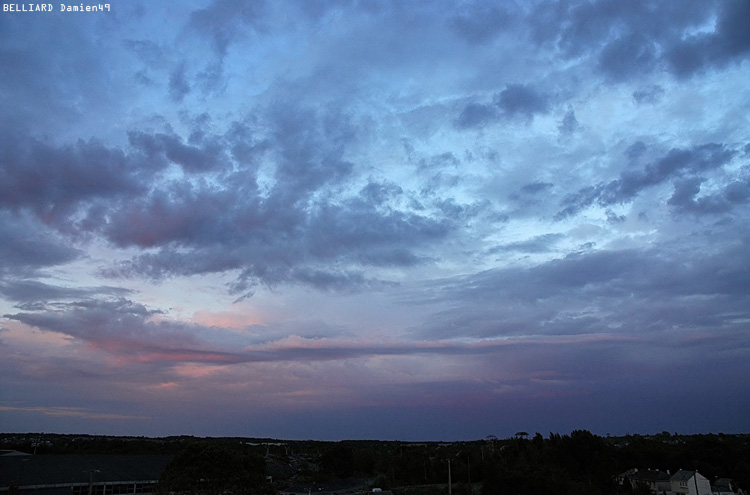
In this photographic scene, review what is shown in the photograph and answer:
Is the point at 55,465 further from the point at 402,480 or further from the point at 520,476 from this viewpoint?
the point at 402,480

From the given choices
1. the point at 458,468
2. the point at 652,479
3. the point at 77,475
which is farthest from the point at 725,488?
the point at 77,475

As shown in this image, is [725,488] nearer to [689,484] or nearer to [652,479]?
[689,484]

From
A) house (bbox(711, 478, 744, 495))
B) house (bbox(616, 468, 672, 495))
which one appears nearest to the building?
house (bbox(616, 468, 672, 495))

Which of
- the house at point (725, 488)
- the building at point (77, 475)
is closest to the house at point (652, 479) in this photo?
the house at point (725, 488)

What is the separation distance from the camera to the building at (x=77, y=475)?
42941 mm

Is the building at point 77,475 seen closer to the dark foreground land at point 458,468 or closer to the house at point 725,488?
the dark foreground land at point 458,468

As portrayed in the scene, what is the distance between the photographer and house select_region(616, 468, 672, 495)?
70562 mm

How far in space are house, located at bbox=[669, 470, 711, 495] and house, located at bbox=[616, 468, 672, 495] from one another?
1160 mm

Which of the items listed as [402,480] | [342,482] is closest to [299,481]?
[342,482]

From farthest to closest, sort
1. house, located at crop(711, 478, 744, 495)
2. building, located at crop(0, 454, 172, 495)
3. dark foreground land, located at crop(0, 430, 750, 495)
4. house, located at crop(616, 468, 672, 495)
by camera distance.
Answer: house, located at crop(616, 468, 672, 495) → house, located at crop(711, 478, 744, 495) → building, located at crop(0, 454, 172, 495) → dark foreground land, located at crop(0, 430, 750, 495)

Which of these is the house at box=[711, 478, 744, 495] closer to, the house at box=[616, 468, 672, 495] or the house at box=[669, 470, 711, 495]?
the house at box=[669, 470, 711, 495]

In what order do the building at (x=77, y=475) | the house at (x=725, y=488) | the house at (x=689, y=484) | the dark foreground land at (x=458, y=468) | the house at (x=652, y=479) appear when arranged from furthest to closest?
the house at (x=652, y=479), the house at (x=689, y=484), the house at (x=725, y=488), the building at (x=77, y=475), the dark foreground land at (x=458, y=468)

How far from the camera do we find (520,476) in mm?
47375

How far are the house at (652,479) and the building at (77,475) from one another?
55066 mm
